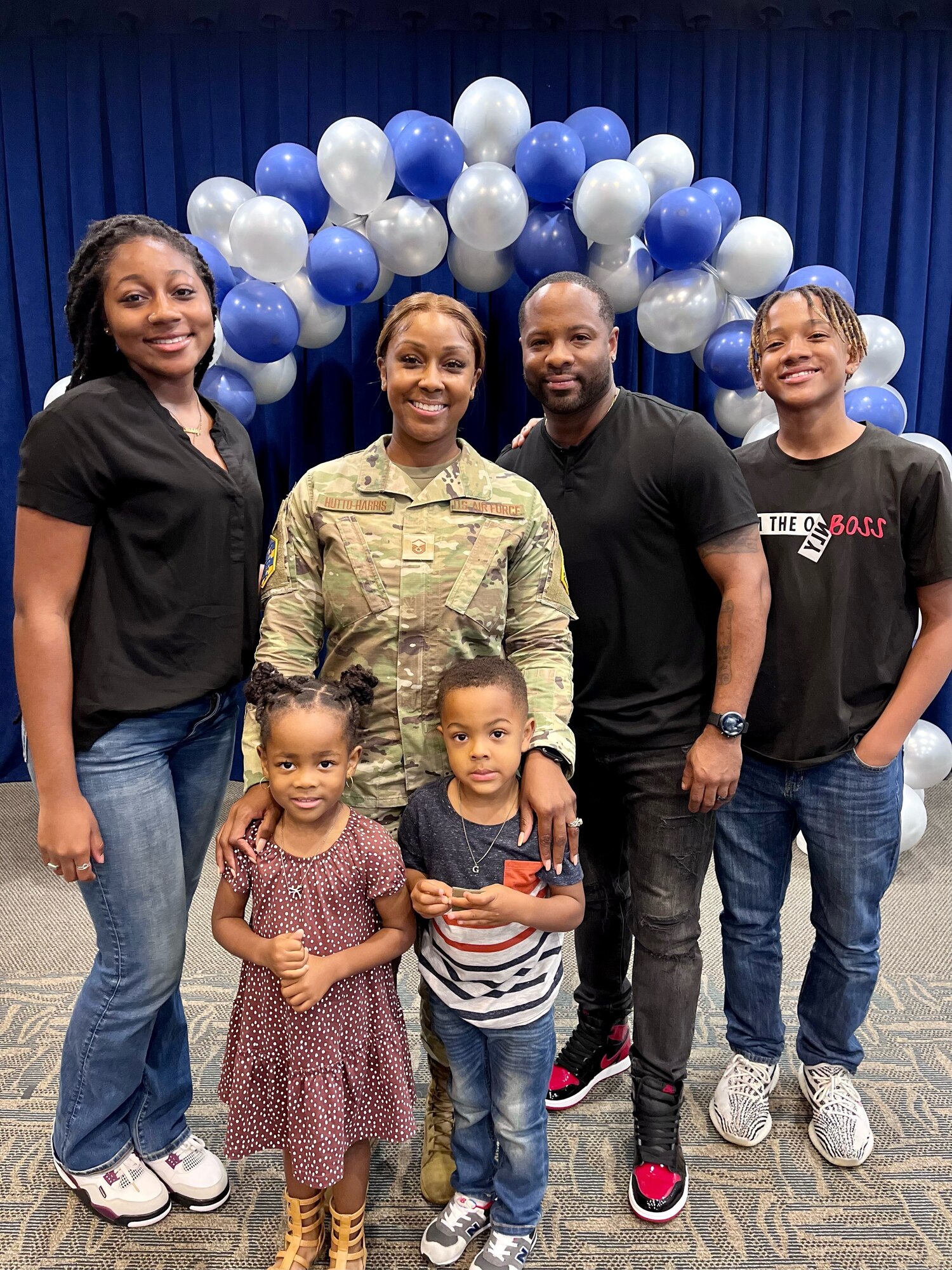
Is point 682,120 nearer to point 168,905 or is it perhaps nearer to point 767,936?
point 767,936

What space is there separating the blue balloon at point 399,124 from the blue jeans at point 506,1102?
2.84 metres

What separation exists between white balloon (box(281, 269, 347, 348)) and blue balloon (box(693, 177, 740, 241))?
1.41 m

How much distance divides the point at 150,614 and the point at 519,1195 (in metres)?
1.16

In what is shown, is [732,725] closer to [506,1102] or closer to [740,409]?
[506,1102]

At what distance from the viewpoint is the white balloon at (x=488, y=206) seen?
9.35 feet

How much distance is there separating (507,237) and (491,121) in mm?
429

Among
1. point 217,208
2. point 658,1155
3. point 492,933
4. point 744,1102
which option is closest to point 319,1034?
point 492,933

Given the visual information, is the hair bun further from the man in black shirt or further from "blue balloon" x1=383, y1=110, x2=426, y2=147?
"blue balloon" x1=383, y1=110, x2=426, y2=147

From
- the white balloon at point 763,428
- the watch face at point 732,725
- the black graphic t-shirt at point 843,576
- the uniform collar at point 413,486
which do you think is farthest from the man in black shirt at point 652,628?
the white balloon at point 763,428

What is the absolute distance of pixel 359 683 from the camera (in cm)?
135

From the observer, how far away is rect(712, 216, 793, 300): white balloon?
9.83 ft

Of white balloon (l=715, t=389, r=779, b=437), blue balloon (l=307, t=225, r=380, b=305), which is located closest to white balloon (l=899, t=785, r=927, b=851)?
white balloon (l=715, t=389, r=779, b=437)

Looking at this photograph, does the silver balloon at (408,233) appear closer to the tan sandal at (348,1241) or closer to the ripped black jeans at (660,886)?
the ripped black jeans at (660,886)

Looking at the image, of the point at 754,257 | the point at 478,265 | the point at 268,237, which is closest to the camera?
the point at 268,237
